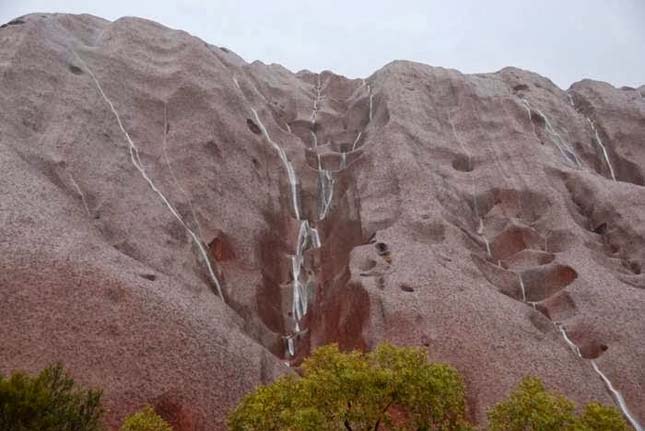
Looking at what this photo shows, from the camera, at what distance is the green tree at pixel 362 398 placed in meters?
17.2

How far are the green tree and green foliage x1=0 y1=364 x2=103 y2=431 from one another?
11.9 ft

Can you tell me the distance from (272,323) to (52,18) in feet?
83.8

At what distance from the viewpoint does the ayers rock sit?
23.5m

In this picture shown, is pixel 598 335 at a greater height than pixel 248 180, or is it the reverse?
pixel 248 180

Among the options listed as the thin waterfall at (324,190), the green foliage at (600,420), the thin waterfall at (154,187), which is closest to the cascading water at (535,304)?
the green foliage at (600,420)

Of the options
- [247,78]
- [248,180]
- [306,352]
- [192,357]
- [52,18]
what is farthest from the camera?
[247,78]

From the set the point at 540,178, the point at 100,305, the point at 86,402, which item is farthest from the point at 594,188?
the point at 86,402

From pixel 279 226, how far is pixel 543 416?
22415mm

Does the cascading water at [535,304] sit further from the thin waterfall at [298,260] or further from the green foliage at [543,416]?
the thin waterfall at [298,260]

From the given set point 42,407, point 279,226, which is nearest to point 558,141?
point 279,226

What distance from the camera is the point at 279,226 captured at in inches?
1501

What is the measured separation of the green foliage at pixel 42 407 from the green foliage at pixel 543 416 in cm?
998

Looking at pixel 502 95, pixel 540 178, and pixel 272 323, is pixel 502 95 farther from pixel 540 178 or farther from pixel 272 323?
pixel 272 323

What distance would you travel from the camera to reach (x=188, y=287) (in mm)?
27406
